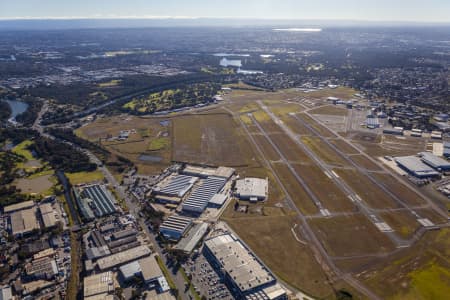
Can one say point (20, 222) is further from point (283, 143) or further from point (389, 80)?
point (389, 80)

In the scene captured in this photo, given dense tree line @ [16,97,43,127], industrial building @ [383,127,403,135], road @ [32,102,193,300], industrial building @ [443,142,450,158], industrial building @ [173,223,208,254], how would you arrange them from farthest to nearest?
dense tree line @ [16,97,43,127]
industrial building @ [383,127,403,135]
industrial building @ [443,142,450,158]
industrial building @ [173,223,208,254]
road @ [32,102,193,300]

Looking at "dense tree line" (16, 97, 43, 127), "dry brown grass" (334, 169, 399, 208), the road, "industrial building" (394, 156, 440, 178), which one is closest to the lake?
"dense tree line" (16, 97, 43, 127)

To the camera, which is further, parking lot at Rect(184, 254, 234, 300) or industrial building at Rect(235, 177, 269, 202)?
industrial building at Rect(235, 177, 269, 202)

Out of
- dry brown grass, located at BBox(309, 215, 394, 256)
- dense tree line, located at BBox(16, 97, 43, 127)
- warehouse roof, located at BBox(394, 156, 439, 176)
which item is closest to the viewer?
dry brown grass, located at BBox(309, 215, 394, 256)

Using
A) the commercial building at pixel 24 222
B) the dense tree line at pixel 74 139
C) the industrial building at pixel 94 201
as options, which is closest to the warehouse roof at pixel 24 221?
the commercial building at pixel 24 222

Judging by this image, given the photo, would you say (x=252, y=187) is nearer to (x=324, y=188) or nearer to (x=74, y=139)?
(x=324, y=188)

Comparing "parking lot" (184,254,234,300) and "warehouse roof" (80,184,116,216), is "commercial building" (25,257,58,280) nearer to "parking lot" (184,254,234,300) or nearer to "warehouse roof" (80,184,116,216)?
"warehouse roof" (80,184,116,216)

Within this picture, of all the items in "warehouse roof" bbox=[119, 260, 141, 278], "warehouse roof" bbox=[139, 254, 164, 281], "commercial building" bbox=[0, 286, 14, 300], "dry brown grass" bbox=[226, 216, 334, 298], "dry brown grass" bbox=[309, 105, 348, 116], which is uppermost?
"dry brown grass" bbox=[309, 105, 348, 116]
